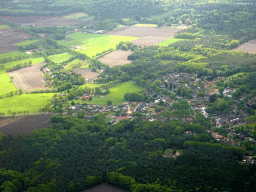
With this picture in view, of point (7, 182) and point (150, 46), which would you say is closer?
point (7, 182)

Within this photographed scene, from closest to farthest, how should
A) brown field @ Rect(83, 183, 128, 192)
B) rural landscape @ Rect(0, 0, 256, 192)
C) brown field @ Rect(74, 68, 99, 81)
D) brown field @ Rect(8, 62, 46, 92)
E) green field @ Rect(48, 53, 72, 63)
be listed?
brown field @ Rect(83, 183, 128, 192)
rural landscape @ Rect(0, 0, 256, 192)
brown field @ Rect(8, 62, 46, 92)
brown field @ Rect(74, 68, 99, 81)
green field @ Rect(48, 53, 72, 63)

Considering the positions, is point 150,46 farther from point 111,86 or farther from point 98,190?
point 98,190

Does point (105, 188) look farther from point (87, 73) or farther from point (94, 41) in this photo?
point (94, 41)

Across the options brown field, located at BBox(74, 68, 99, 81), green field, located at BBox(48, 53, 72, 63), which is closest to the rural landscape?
brown field, located at BBox(74, 68, 99, 81)

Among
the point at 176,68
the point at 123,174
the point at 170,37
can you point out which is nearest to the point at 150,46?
the point at 170,37

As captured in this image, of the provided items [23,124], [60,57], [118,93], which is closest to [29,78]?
[60,57]

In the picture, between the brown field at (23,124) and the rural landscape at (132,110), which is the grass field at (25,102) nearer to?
the rural landscape at (132,110)

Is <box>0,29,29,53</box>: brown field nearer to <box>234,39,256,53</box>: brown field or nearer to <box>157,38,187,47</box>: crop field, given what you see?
<box>157,38,187,47</box>: crop field

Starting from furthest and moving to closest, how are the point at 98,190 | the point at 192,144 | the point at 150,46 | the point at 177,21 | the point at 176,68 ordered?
the point at 177,21
the point at 150,46
the point at 176,68
the point at 192,144
the point at 98,190
